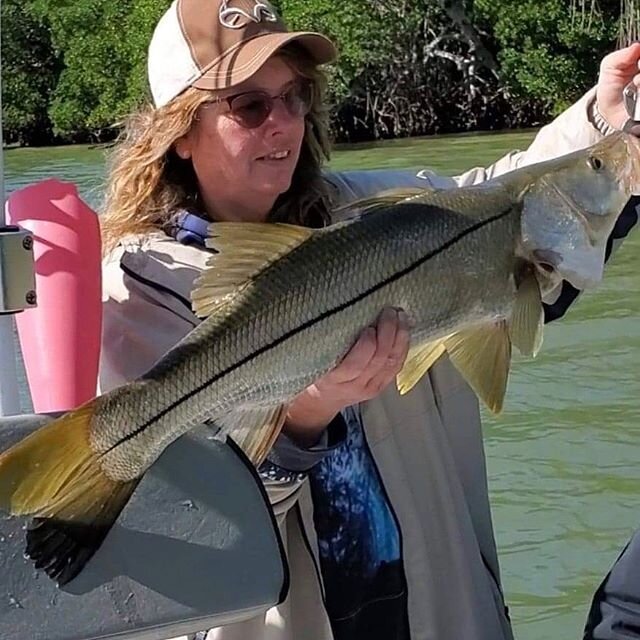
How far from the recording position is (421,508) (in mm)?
2361

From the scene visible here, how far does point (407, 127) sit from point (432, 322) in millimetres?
26989

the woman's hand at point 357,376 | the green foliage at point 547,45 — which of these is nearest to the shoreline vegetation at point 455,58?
the green foliage at point 547,45

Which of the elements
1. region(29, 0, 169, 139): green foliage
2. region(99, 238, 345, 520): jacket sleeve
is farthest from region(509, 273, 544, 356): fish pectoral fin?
region(29, 0, 169, 139): green foliage

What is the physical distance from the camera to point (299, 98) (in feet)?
8.21

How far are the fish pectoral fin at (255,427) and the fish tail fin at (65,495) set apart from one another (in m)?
0.20

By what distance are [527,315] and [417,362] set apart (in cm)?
20

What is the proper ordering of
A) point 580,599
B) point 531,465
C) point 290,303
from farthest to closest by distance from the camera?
point 531,465
point 580,599
point 290,303

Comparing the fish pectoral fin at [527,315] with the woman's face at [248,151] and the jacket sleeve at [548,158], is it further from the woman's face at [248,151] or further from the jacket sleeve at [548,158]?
the woman's face at [248,151]

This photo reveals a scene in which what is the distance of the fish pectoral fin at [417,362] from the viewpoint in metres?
2.06

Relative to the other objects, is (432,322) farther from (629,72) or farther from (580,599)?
(580,599)

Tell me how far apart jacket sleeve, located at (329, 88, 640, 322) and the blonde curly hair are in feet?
0.31

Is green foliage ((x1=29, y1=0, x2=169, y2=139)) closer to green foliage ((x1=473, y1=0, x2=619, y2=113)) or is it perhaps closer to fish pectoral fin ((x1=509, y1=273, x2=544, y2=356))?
green foliage ((x1=473, y1=0, x2=619, y2=113))

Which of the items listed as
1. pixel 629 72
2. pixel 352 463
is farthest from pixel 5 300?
pixel 629 72

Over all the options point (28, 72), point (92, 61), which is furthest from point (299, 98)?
point (28, 72)
